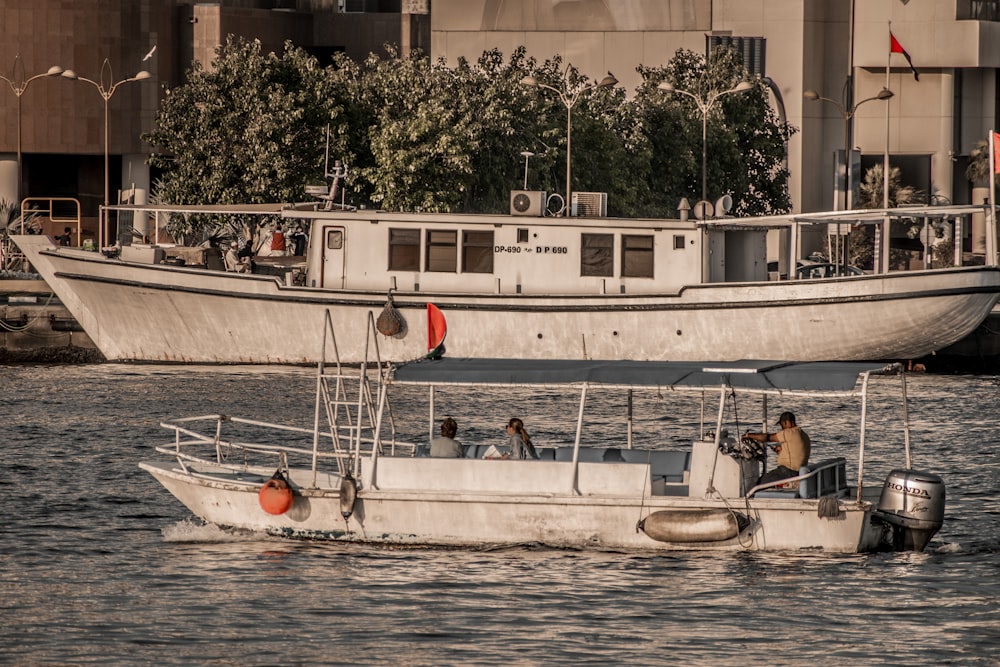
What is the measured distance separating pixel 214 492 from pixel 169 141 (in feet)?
130

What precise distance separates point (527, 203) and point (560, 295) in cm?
243

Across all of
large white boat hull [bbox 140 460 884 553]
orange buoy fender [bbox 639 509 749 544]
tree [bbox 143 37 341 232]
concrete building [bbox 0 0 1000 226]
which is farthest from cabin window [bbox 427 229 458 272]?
concrete building [bbox 0 0 1000 226]

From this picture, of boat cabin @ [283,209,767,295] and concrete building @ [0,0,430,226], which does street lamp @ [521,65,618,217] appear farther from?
concrete building @ [0,0,430,226]

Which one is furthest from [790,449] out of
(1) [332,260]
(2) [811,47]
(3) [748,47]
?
(2) [811,47]

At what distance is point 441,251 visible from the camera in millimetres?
44219

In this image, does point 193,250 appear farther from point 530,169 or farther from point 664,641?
point 664,641

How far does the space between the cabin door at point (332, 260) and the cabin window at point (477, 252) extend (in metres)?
3.00

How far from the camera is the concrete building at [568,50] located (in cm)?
8425

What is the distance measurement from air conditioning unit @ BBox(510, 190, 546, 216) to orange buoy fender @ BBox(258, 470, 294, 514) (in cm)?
2206

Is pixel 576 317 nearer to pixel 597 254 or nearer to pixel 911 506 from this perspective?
pixel 597 254

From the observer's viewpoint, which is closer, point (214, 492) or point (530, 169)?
point (214, 492)

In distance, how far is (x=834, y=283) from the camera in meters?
43.0

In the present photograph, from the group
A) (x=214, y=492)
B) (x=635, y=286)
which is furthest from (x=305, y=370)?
(x=214, y=492)

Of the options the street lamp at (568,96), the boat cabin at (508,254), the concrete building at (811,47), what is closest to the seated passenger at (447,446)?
the boat cabin at (508,254)
